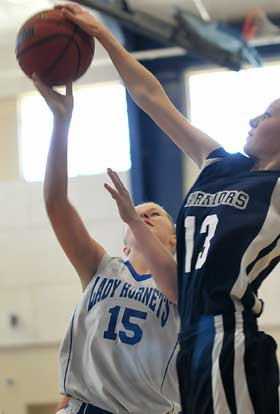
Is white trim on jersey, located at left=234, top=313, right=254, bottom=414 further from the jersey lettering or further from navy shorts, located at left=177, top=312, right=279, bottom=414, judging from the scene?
the jersey lettering

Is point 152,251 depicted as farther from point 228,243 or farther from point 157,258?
point 228,243

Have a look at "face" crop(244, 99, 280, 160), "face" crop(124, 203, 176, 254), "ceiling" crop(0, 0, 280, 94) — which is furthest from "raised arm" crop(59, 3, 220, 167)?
"ceiling" crop(0, 0, 280, 94)

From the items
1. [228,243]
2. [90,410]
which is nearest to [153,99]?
[228,243]

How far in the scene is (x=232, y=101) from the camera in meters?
6.38

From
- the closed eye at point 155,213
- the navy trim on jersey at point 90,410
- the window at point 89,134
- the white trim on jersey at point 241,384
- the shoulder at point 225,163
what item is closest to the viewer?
the white trim on jersey at point 241,384

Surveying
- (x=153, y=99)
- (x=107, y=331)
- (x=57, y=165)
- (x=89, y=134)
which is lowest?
(x=107, y=331)

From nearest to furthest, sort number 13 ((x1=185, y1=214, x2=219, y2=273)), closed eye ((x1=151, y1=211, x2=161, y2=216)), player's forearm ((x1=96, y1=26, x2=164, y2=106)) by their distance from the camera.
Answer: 1. number 13 ((x1=185, y1=214, x2=219, y2=273))
2. player's forearm ((x1=96, y1=26, x2=164, y2=106))
3. closed eye ((x1=151, y1=211, x2=161, y2=216))

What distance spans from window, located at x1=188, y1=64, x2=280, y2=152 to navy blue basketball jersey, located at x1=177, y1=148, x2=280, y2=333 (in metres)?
4.22

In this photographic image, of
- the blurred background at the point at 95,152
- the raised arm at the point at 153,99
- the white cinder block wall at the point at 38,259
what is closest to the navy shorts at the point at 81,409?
the raised arm at the point at 153,99

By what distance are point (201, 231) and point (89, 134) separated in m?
4.82

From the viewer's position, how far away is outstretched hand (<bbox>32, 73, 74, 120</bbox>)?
2.57 meters

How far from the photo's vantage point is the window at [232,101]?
6.30 metres

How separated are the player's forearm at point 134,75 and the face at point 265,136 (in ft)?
1.41

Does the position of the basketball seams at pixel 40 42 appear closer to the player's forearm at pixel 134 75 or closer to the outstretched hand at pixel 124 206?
the player's forearm at pixel 134 75
